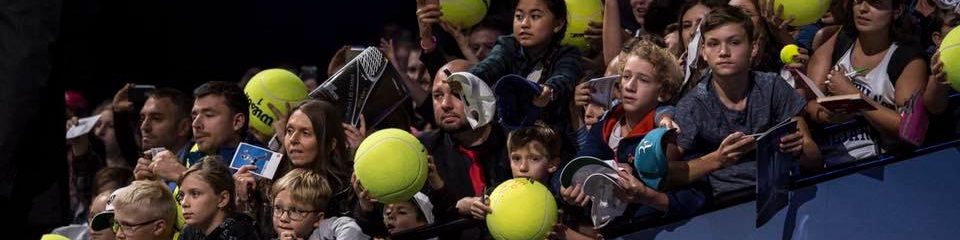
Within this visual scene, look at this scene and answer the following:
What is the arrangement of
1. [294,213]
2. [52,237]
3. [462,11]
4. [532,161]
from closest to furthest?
[532,161], [294,213], [52,237], [462,11]

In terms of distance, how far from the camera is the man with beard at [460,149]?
5676 millimetres

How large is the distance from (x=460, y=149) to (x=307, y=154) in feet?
1.84

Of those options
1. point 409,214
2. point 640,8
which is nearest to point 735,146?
point 409,214

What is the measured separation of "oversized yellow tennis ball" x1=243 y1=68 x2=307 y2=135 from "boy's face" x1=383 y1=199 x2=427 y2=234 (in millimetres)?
1060

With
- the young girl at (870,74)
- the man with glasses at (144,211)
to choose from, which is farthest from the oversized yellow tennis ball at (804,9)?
the man with glasses at (144,211)

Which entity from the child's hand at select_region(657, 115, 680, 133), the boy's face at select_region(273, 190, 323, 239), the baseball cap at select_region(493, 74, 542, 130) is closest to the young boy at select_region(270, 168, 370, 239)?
the boy's face at select_region(273, 190, 323, 239)

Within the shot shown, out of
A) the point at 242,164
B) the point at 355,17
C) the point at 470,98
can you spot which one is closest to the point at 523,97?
the point at 470,98

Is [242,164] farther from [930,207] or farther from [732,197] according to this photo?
[930,207]

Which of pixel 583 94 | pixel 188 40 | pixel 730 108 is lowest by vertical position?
pixel 188 40

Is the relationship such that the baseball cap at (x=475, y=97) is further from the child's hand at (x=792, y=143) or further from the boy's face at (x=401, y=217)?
the child's hand at (x=792, y=143)

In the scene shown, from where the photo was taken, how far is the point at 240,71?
34.0 ft

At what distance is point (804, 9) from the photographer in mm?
5645

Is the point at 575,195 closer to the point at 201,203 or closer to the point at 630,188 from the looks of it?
the point at 630,188

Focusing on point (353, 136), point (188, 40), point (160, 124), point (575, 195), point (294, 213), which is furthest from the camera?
point (188, 40)
